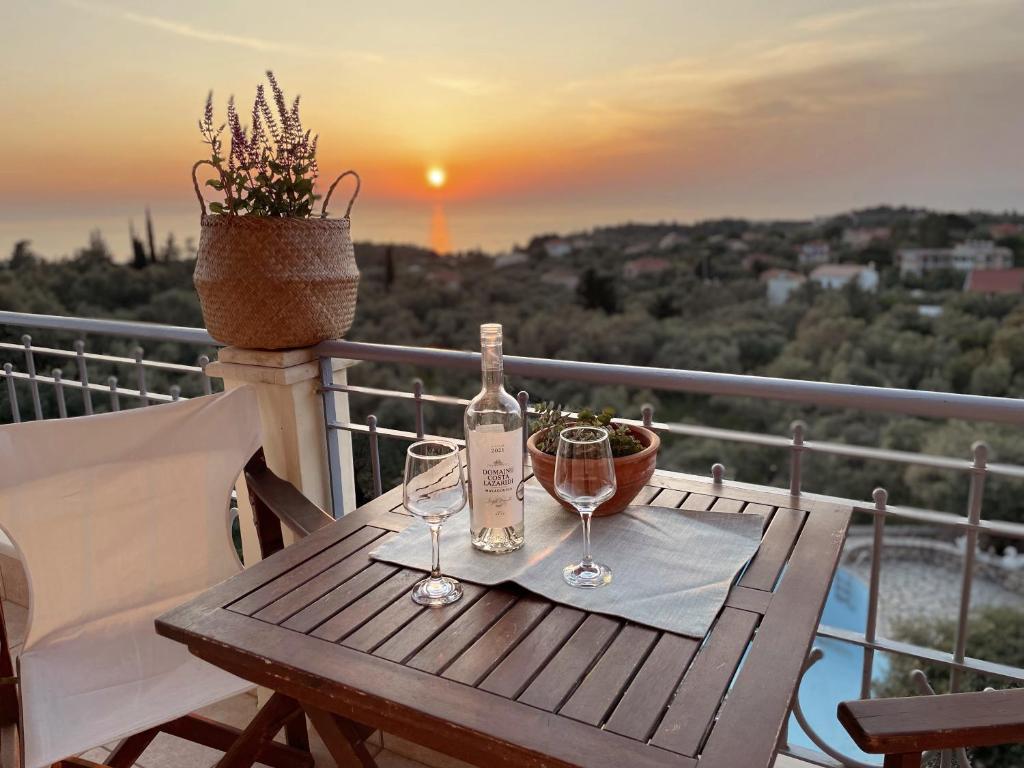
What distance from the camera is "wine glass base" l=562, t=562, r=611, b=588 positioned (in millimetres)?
1202

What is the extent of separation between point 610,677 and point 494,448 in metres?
0.41

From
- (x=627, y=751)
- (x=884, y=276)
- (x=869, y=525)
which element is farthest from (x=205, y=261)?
(x=869, y=525)

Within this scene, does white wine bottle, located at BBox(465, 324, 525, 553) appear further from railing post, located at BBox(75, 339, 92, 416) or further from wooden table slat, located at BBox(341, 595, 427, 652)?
railing post, located at BBox(75, 339, 92, 416)

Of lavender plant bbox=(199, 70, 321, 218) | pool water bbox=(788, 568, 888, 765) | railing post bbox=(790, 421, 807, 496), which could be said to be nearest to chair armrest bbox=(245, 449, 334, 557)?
lavender plant bbox=(199, 70, 321, 218)

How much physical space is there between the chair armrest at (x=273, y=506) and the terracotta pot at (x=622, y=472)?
0.51 metres

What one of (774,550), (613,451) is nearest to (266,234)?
(613,451)

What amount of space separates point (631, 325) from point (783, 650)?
1451 centimetres

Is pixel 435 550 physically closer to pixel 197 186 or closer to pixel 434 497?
pixel 434 497

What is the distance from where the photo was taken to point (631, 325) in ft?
50.2

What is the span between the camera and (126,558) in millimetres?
1873

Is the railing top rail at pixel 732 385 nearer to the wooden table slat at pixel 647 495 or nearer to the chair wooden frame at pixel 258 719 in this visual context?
the wooden table slat at pixel 647 495

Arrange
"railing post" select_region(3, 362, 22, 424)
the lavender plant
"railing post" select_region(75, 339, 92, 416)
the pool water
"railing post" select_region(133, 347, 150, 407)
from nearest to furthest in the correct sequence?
the lavender plant < "railing post" select_region(133, 347, 150, 407) < "railing post" select_region(75, 339, 92, 416) < "railing post" select_region(3, 362, 22, 424) < the pool water

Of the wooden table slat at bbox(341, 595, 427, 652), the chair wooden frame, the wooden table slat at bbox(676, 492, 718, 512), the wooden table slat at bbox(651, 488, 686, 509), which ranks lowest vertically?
the chair wooden frame

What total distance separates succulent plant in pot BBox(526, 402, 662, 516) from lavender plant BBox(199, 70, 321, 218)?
1.07m
